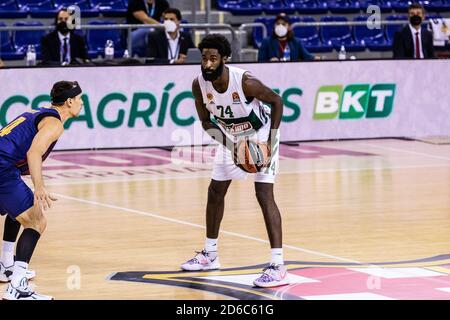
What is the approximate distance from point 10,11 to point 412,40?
23.1ft

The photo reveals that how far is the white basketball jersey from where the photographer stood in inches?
389

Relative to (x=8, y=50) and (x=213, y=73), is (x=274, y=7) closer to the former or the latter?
(x=8, y=50)

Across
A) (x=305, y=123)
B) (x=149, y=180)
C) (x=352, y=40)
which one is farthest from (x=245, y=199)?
(x=352, y=40)

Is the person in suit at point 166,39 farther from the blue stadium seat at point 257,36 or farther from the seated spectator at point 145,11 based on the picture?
the blue stadium seat at point 257,36

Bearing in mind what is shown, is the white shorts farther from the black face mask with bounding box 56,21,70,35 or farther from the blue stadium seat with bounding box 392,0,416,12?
the blue stadium seat with bounding box 392,0,416,12

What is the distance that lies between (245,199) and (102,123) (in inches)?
176

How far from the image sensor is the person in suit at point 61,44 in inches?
731

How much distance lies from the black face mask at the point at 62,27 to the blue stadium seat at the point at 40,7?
9.48 ft

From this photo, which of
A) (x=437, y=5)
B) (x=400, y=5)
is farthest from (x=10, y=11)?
(x=437, y=5)

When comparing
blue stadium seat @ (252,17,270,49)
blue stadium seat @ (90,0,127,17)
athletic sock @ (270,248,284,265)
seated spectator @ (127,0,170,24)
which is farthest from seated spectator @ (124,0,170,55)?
athletic sock @ (270,248,284,265)

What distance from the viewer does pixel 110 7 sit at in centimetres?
2216

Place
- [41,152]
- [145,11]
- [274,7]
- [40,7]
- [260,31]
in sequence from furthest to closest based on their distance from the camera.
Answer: [274,7]
[260,31]
[40,7]
[145,11]
[41,152]
